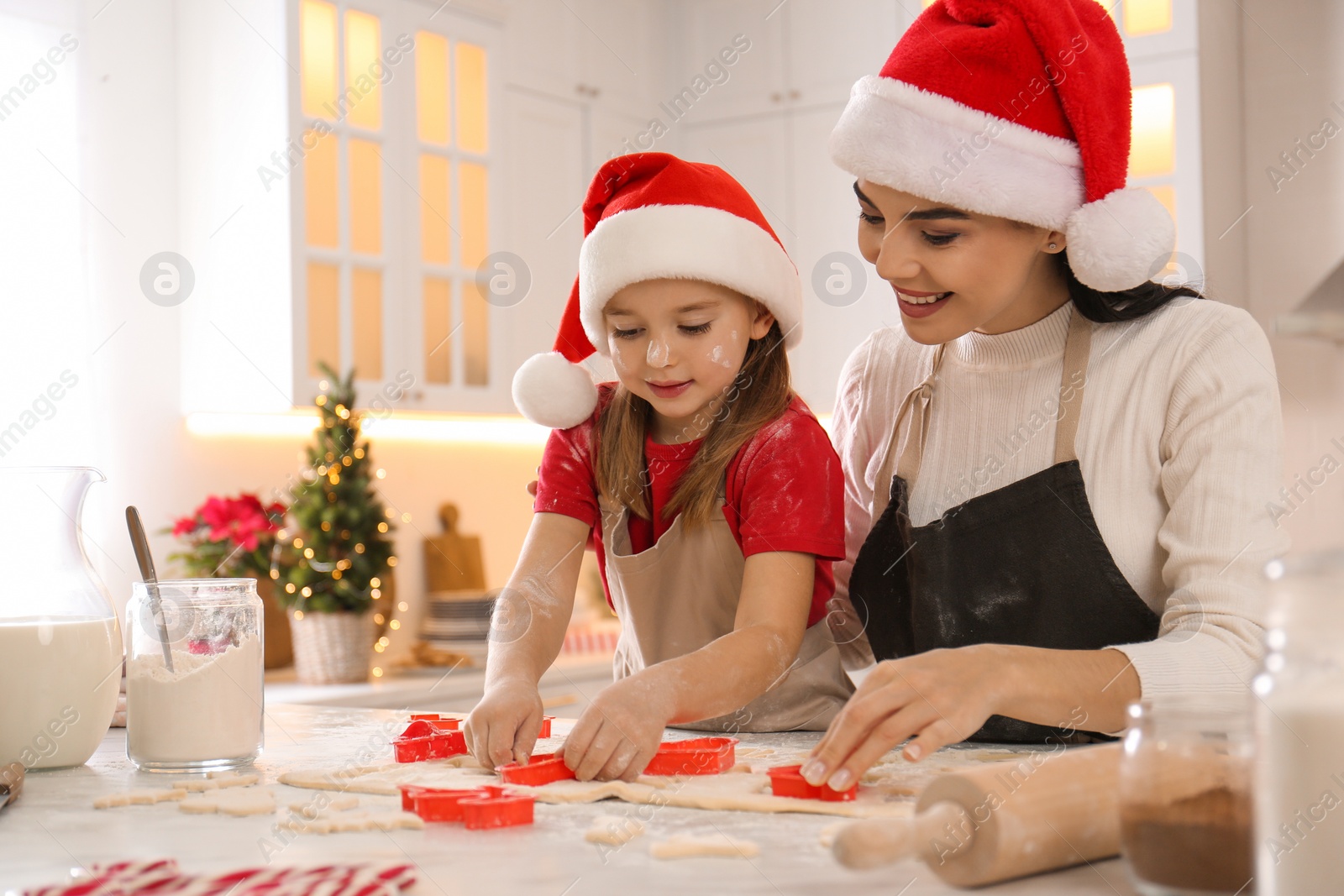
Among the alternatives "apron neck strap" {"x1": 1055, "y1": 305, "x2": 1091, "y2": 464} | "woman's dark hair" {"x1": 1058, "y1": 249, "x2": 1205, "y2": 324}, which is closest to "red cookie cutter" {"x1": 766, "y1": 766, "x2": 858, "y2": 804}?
"apron neck strap" {"x1": 1055, "y1": 305, "x2": 1091, "y2": 464}

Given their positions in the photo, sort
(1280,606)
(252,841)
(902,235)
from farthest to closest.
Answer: (902,235) < (252,841) < (1280,606)

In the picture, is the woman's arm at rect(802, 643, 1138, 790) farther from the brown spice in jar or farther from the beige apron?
the beige apron

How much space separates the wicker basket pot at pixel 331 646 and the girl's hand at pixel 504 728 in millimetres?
1712

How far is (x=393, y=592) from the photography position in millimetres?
2922

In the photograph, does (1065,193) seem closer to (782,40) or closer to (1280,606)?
(1280,606)

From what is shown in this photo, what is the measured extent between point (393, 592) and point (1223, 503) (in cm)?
219

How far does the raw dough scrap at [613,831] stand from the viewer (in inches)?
28.1

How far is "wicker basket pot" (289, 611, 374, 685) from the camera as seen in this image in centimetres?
266

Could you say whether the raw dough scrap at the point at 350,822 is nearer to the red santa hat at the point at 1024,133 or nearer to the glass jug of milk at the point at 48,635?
the glass jug of milk at the point at 48,635

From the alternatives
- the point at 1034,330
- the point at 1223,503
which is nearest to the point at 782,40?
the point at 1034,330

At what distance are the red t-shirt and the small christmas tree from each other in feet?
4.68

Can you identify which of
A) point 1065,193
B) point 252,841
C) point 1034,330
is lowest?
point 252,841

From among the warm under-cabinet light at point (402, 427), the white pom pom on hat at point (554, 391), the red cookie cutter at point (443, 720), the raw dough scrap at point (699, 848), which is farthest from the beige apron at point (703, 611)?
the warm under-cabinet light at point (402, 427)

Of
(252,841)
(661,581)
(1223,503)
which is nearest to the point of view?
(252,841)
